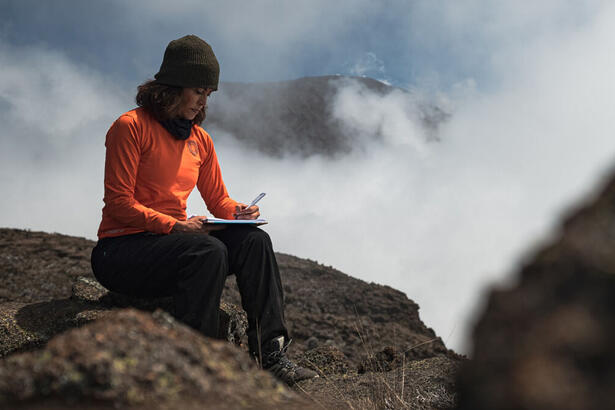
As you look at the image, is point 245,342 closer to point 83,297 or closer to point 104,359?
point 83,297

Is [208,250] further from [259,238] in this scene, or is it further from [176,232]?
[259,238]

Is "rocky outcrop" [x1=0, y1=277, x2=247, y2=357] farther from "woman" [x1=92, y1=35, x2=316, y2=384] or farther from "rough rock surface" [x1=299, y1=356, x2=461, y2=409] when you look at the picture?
"rough rock surface" [x1=299, y1=356, x2=461, y2=409]

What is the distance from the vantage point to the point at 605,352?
66 cm

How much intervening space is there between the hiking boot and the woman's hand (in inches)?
30.4

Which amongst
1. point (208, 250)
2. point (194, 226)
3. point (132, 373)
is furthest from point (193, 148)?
point (132, 373)

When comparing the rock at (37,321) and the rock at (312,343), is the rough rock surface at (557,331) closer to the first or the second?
the rock at (37,321)

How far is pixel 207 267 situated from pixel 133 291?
0.61 metres

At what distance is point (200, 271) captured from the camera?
8.96ft

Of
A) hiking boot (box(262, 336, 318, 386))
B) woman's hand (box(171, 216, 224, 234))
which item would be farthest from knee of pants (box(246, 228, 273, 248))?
hiking boot (box(262, 336, 318, 386))

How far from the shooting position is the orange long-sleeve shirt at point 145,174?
9.64ft

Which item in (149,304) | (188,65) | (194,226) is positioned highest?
(188,65)

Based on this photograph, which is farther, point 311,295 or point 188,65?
point 311,295

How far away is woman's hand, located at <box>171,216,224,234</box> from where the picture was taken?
9.68ft

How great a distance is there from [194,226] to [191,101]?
2.70ft
